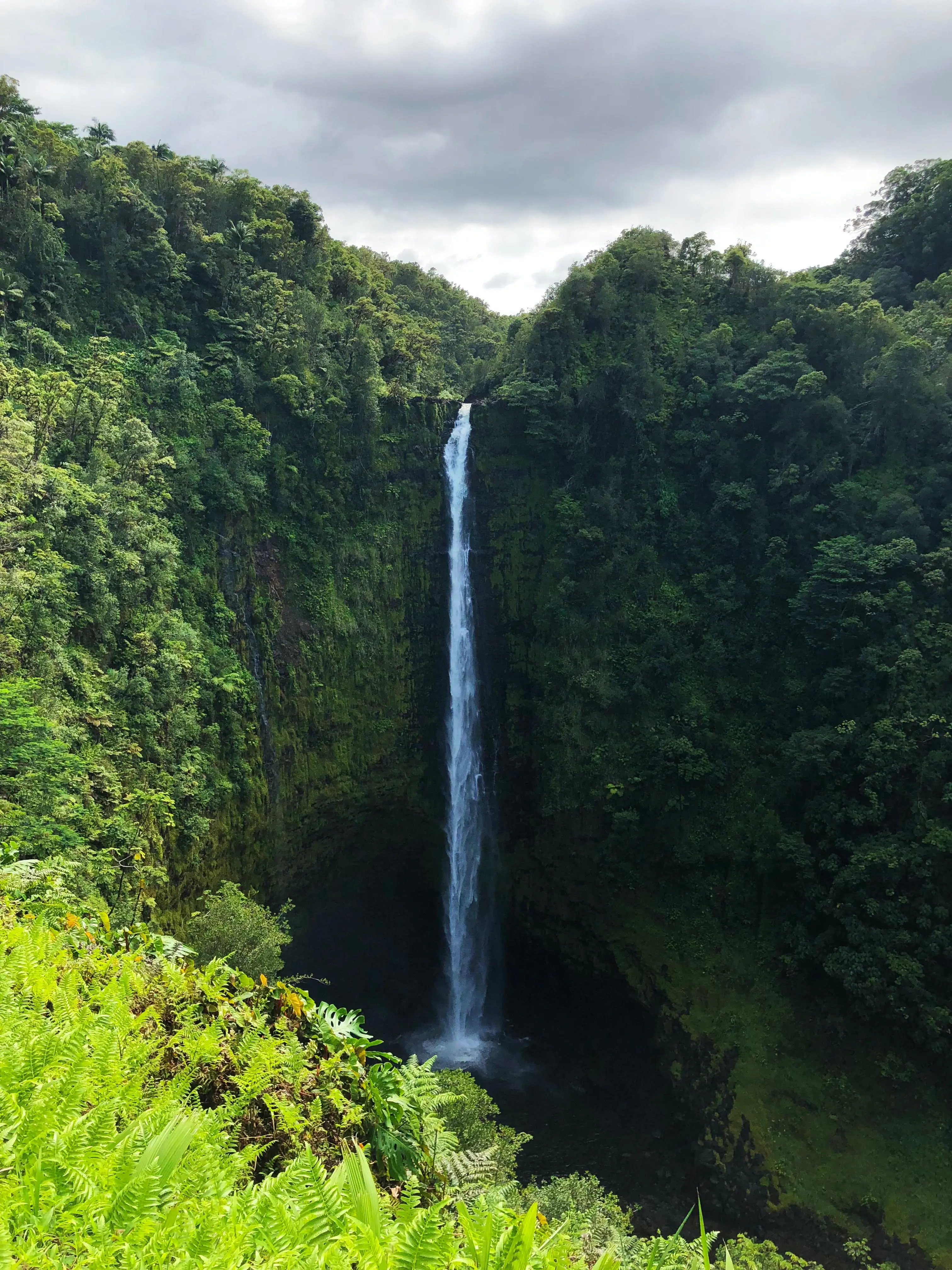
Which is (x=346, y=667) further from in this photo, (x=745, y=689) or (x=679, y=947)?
(x=679, y=947)

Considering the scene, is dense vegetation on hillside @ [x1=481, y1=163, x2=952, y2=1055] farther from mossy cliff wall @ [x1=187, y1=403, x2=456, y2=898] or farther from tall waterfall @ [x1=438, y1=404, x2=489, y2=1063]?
mossy cliff wall @ [x1=187, y1=403, x2=456, y2=898]

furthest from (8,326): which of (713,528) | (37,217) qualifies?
(713,528)

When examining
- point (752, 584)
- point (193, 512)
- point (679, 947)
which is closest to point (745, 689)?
point (752, 584)

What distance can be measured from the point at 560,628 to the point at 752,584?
4.62 m

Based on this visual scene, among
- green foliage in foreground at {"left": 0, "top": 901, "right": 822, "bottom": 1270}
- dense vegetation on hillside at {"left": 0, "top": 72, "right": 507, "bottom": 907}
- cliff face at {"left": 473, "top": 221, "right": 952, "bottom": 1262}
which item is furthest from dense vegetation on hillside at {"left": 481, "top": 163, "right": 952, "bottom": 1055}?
green foliage in foreground at {"left": 0, "top": 901, "right": 822, "bottom": 1270}

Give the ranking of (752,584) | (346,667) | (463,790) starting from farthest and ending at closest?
1. (463,790)
2. (346,667)
3. (752,584)

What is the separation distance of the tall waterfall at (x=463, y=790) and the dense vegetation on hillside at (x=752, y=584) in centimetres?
95

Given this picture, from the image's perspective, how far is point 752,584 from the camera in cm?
1617

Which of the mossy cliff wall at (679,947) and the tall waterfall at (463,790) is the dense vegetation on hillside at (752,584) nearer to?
the mossy cliff wall at (679,947)

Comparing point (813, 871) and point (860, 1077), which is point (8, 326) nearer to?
point (813, 871)

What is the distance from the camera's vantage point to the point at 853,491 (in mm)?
14906

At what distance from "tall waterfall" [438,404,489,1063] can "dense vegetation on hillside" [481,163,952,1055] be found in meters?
0.95

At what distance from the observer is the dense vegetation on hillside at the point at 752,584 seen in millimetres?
12578

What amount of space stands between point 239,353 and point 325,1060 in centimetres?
1734
